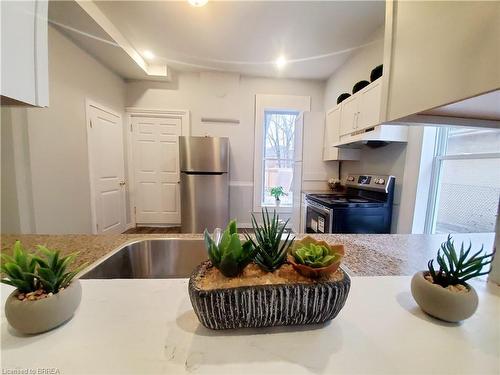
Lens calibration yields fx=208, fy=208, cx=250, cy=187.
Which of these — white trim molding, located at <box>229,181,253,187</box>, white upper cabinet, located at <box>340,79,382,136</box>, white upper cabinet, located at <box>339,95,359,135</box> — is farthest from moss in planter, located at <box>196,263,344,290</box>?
white trim molding, located at <box>229,181,253,187</box>

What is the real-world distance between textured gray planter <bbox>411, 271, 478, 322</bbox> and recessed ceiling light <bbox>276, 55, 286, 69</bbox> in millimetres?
3013

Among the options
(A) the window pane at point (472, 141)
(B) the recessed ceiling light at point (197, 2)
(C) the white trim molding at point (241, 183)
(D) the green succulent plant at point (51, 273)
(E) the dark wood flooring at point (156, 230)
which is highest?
(B) the recessed ceiling light at point (197, 2)

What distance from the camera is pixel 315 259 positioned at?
1.43 feet

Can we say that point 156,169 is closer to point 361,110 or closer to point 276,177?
point 276,177

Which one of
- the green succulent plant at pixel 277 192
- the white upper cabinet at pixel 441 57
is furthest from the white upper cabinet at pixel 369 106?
the green succulent plant at pixel 277 192

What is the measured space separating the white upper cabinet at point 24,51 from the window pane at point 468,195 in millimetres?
2179

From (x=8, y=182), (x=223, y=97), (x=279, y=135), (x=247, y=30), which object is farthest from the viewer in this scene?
(x=279, y=135)

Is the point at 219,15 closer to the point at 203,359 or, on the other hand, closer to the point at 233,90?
the point at 233,90

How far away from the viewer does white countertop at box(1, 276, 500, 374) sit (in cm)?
36

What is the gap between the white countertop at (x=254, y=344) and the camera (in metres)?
0.36

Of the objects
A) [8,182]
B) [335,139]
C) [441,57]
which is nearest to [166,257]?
[441,57]

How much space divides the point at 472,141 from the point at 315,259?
5.93 feet

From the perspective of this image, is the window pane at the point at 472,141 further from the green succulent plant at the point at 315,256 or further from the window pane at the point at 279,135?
the window pane at the point at 279,135

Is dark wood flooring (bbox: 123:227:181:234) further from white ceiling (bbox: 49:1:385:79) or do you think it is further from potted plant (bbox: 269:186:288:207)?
white ceiling (bbox: 49:1:385:79)
